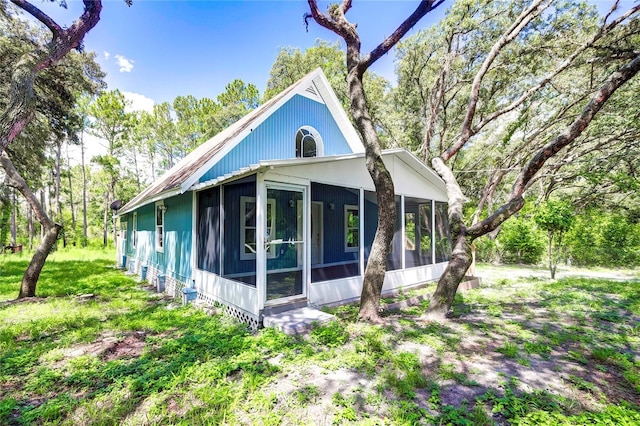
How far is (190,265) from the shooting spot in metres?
6.90

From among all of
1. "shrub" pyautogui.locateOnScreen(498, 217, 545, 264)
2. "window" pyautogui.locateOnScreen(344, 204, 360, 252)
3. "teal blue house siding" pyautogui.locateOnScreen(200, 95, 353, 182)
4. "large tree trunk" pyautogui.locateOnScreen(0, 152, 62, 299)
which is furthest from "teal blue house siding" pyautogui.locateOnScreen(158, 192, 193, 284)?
"shrub" pyautogui.locateOnScreen(498, 217, 545, 264)

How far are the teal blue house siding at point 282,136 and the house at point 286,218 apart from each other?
0.03 meters

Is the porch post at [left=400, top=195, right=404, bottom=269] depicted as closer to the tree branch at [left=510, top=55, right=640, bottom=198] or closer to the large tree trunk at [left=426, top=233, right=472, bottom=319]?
the large tree trunk at [left=426, top=233, right=472, bottom=319]

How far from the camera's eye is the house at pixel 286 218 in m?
5.29

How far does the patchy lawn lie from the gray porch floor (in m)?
0.17

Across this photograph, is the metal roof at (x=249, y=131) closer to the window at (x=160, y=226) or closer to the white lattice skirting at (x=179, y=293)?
the window at (x=160, y=226)

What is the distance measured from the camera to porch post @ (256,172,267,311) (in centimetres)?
475

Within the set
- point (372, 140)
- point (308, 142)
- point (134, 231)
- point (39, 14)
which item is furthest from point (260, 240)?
point (134, 231)

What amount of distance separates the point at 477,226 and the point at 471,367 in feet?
9.85

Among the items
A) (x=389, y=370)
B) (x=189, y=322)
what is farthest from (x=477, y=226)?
(x=189, y=322)

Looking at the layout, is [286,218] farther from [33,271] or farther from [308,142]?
[33,271]

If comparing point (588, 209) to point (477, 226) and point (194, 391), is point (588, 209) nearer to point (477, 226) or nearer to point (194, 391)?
point (477, 226)

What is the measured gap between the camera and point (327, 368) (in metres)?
3.51

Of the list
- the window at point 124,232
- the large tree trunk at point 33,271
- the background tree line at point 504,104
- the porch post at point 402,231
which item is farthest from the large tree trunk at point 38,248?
the porch post at point 402,231
